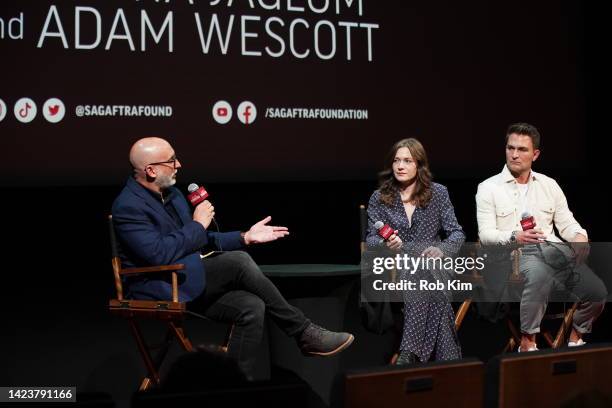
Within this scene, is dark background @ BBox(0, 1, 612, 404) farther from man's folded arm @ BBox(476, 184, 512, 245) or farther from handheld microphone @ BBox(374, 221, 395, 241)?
handheld microphone @ BBox(374, 221, 395, 241)

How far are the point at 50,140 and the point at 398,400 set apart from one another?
2.86m

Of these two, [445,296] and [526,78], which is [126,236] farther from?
[526,78]

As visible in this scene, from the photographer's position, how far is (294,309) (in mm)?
3605

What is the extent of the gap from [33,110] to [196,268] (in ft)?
4.40

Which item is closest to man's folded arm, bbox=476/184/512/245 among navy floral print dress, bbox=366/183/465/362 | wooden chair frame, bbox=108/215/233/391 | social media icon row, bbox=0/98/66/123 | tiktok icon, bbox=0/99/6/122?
navy floral print dress, bbox=366/183/465/362

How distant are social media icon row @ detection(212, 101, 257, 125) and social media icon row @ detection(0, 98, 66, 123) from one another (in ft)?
2.70

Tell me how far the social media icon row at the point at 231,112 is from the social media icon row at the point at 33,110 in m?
0.82

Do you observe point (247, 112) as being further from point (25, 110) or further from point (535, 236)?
point (535, 236)

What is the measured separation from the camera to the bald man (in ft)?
11.5

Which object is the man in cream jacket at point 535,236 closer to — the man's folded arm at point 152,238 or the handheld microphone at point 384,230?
the handheld microphone at point 384,230

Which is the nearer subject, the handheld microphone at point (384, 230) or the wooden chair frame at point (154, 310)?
the wooden chair frame at point (154, 310)

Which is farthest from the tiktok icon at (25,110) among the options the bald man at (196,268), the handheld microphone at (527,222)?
the handheld microphone at (527,222)

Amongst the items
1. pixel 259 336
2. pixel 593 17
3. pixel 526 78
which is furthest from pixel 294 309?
pixel 593 17

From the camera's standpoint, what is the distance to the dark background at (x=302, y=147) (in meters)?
4.28
